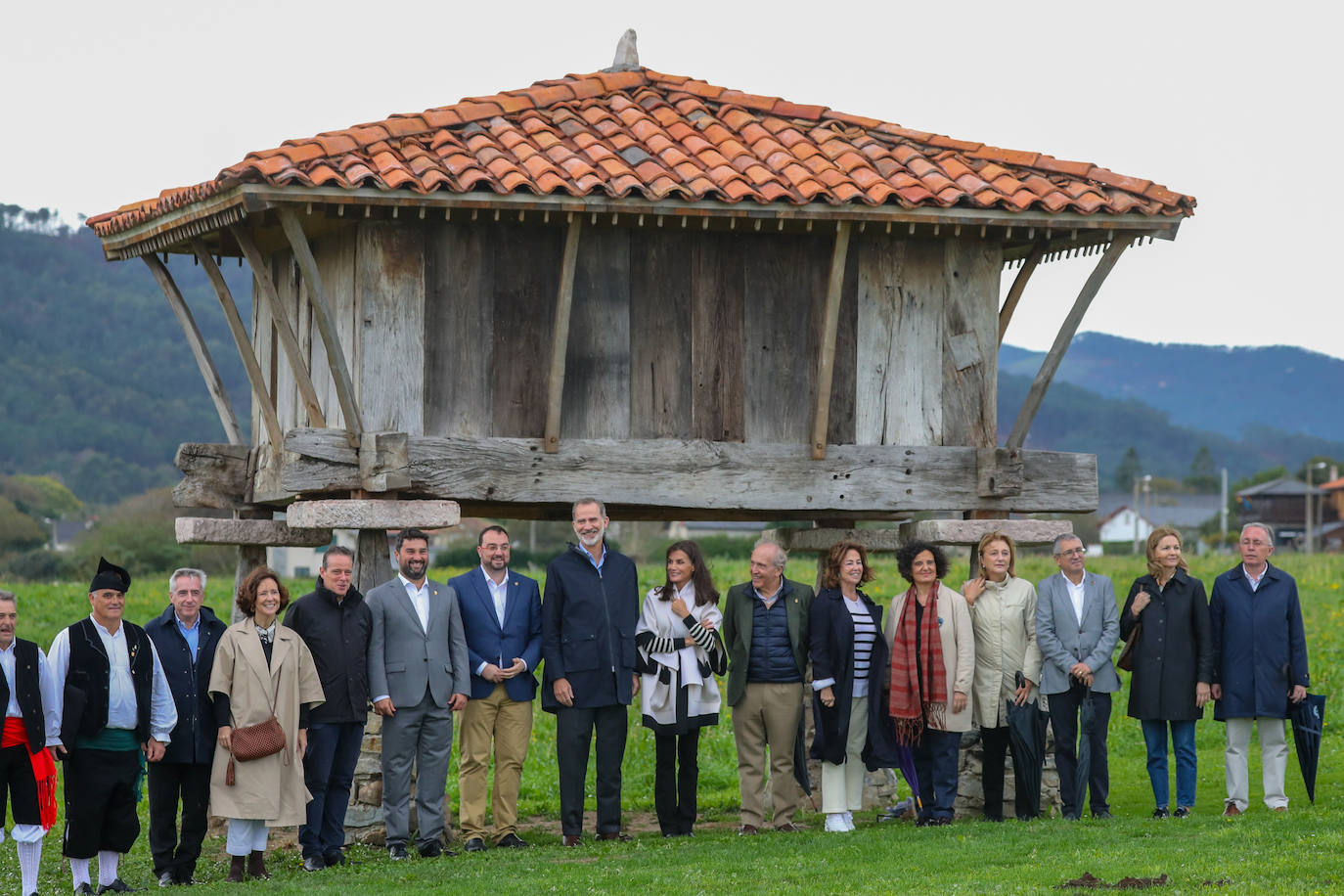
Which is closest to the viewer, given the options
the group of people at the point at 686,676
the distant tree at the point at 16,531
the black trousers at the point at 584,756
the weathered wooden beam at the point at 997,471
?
the group of people at the point at 686,676

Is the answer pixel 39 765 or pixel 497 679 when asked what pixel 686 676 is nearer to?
pixel 497 679

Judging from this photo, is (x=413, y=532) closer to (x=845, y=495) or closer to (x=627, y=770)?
(x=845, y=495)

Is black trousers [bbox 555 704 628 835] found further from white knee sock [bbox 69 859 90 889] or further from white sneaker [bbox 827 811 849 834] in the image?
white knee sock [bbox 69 859 90 889]

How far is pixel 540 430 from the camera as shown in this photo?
34.2 feet

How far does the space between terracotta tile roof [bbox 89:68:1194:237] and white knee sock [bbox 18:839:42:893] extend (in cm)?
386

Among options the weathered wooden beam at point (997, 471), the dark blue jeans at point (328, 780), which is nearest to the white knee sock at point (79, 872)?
the dark blue jeans at point (328, 780)

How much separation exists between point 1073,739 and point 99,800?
19.1 feet

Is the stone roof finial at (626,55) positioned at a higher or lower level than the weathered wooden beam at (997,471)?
higher

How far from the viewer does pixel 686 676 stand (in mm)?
9711

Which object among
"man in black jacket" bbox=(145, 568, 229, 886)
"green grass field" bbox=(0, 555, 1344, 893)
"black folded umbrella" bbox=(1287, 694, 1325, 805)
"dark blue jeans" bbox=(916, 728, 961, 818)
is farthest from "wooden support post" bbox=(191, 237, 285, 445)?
"black folded umbrella" bbox=(1287, 694, 1325, 805)

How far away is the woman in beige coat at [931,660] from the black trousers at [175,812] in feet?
13.7

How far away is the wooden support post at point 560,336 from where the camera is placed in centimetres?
Result: 988

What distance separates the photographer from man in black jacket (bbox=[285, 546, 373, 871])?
8.96 metres

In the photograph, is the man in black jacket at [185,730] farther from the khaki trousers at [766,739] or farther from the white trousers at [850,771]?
the white trousers at [850,771]
